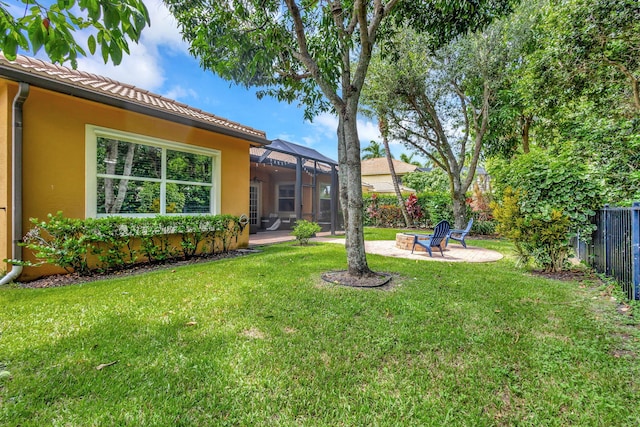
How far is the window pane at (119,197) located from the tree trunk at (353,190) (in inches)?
197

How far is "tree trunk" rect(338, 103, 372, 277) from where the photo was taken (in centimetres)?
514

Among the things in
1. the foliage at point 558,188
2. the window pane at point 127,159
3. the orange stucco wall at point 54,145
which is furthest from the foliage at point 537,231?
the orange stucco wall at point 54,145

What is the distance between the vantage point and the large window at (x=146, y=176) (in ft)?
20.0

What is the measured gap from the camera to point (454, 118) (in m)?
13.5

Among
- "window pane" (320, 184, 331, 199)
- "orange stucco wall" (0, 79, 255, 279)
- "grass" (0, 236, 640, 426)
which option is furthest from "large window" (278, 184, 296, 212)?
"grass" (0, 236, 640, 426)

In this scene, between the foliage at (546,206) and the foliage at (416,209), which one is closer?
the foliage at (546,206)

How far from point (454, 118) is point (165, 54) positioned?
12968mm

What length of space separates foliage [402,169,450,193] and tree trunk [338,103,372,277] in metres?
24.5

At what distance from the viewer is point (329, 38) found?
5.30m

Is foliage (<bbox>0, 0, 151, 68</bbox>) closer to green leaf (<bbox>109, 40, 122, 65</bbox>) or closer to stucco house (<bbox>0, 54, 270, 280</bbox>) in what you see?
green leaf (<bbox>109, 40, 122, 65</bbox>)

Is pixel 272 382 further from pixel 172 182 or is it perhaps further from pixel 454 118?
pixel 454 118

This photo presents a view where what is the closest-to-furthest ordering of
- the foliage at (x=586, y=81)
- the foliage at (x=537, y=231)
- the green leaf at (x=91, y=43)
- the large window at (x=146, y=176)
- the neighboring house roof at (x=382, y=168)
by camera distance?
1. the green leaf at (x=91, y=43)
2. the foliage at (x=537, y=231)
3. the large window at (x=146, y=176)
4. the foliage at (x=586, y=81)
5. the neighboring house roof at (x=382, y=168)

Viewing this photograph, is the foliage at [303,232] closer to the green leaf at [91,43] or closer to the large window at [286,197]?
the large window at [286,197]

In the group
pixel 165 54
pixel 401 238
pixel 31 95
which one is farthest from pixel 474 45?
pixel 31 95
